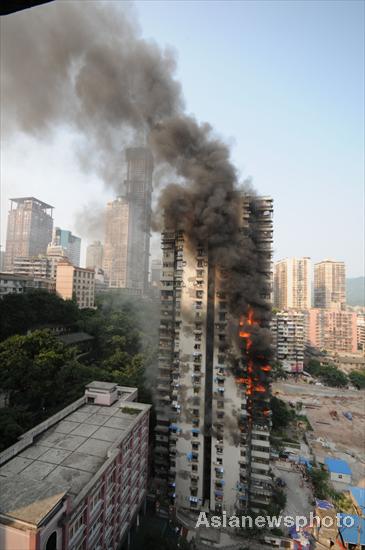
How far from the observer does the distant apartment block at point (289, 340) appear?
50125mm

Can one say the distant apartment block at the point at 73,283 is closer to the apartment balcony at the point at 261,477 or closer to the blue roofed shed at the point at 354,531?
the apartment balcony at the point at 261,477

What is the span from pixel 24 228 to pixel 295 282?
211 feet

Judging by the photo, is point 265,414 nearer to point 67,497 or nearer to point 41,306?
point 67,497

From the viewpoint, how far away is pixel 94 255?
6088 centimetres

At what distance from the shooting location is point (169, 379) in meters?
18.1

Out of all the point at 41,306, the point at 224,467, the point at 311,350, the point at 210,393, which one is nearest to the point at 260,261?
the point at 210,393

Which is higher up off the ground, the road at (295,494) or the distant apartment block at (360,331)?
the distant apartment block at (360,331)

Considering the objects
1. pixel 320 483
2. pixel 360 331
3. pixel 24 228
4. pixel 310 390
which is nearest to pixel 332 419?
pixel 310 390

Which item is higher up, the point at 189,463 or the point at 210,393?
the point at 210,393

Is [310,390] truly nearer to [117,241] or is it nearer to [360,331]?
[360,331]

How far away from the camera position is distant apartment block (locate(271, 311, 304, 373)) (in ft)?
164

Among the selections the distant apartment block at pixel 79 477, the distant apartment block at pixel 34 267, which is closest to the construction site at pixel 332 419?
the distant apartment block at pixel 79 477

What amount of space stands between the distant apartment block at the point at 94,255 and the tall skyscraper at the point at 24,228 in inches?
678

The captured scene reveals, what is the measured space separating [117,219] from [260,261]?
17.2m
